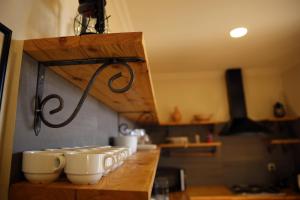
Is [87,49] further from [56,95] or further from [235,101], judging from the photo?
[235,101]

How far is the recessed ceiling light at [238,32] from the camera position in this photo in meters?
1.80

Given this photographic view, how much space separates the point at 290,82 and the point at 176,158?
193 cm

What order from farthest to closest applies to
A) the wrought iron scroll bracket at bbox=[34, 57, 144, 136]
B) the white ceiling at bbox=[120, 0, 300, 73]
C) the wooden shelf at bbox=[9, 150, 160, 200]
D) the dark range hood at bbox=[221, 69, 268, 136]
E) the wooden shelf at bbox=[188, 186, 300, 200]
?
the dark range hood at bbox=[221, 69, 268, 136] < the wooden shelf at bbox=[188, 186, 300, 200] < the white ceiling at bbox=[120, 0, 300, 73] < the wrought iron scroll bracket at bbox=[34, 57, 144, 136] < the wooden shelf at bbox=[9, 150, 160, 200]

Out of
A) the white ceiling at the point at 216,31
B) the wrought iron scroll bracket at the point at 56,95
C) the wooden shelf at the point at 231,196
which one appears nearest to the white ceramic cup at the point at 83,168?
the wrought iron scroll bracket at the point at 56,95

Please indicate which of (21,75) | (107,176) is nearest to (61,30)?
(21,75)

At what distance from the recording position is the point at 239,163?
2.81 meters

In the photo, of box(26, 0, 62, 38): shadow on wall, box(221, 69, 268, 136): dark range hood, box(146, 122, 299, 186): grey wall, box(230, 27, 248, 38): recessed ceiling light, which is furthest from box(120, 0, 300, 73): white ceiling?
box(146, 122, 299, 186): grey wall

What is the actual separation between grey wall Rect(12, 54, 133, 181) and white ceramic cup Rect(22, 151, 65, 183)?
23 mm

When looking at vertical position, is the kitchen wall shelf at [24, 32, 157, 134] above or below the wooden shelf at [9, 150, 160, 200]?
above

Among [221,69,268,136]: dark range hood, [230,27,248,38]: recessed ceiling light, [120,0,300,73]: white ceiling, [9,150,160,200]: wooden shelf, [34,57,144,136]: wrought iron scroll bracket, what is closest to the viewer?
[9,150,160,200]: wooden shelf

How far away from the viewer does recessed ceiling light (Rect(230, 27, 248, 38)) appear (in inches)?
70.9

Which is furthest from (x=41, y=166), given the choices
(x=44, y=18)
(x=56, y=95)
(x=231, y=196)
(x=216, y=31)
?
(x=231, y=196)

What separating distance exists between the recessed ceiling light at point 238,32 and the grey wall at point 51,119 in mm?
1496

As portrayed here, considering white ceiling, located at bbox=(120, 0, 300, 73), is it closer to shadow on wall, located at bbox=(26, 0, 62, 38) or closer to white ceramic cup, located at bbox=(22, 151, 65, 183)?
shadow on wall, located at bbox=(26, 0, 62, 38)
